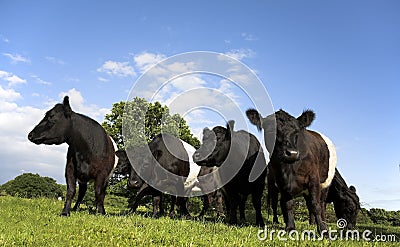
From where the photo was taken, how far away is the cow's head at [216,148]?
11789 mm

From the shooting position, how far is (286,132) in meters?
8.70

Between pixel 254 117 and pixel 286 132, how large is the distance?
132 centimetres

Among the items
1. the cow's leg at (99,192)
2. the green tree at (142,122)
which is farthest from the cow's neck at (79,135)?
the green tree at (142,122)

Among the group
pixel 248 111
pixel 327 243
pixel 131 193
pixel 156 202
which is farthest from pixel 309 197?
pixel 131 193

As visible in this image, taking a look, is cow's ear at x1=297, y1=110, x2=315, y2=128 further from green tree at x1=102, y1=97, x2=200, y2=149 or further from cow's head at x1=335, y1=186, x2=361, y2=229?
green tree at x1=102, y1=97, x2=200, y2=149

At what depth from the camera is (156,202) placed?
12.4 m

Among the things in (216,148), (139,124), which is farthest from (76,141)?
(139,124)

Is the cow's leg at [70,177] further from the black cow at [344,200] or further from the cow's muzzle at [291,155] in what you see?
the black cow at [344,200]

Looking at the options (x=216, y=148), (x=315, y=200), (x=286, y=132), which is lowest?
(x=315, y=200)

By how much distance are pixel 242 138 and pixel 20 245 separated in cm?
733

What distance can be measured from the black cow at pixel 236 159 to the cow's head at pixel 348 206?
2480mm

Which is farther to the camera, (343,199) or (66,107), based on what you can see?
(343,199)

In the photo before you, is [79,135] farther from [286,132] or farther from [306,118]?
[306,118]

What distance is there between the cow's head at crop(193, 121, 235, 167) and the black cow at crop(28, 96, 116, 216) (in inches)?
108
